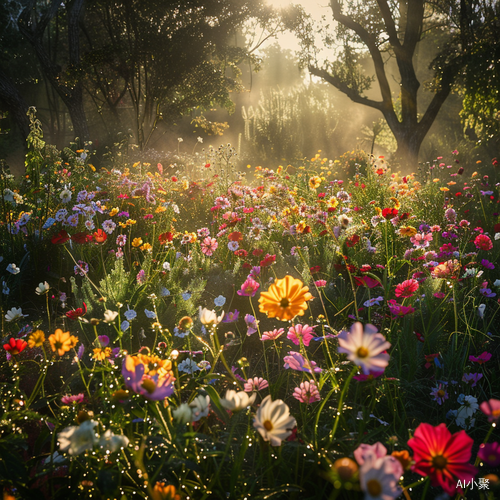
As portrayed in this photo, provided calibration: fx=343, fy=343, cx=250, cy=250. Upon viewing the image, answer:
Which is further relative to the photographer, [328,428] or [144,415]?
[328,428]

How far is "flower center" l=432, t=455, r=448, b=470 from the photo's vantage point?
1.87 ft

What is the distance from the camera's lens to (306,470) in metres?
1.00

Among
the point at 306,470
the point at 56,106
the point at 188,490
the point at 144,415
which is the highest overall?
the point at 56,106

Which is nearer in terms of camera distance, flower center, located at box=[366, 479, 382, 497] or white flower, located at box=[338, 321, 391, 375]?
flower center, located at box=[366, 479, 382, 497]

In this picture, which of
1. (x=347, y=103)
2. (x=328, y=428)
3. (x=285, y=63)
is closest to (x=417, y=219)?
(x=328, y=428)

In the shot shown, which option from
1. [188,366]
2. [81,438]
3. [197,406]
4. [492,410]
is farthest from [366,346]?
[188,366]

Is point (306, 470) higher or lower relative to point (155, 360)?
lower

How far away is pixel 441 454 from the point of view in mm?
577

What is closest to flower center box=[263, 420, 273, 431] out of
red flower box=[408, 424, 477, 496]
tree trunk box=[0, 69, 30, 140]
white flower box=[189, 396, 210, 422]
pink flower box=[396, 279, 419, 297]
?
white flower box=[189, 396, 210, 422]

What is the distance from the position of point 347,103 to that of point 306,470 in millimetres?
A: 34191

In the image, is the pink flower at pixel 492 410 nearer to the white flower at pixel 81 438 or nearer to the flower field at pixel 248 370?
the flower field at pixel 248 370

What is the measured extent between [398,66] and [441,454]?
11367 millimetres

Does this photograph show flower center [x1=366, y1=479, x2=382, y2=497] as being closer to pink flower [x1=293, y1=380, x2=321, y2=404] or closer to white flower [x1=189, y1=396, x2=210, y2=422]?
white flower [x1=189, y1=396, x2=210, y2=422]

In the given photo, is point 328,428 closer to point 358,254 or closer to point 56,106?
point 358,254
